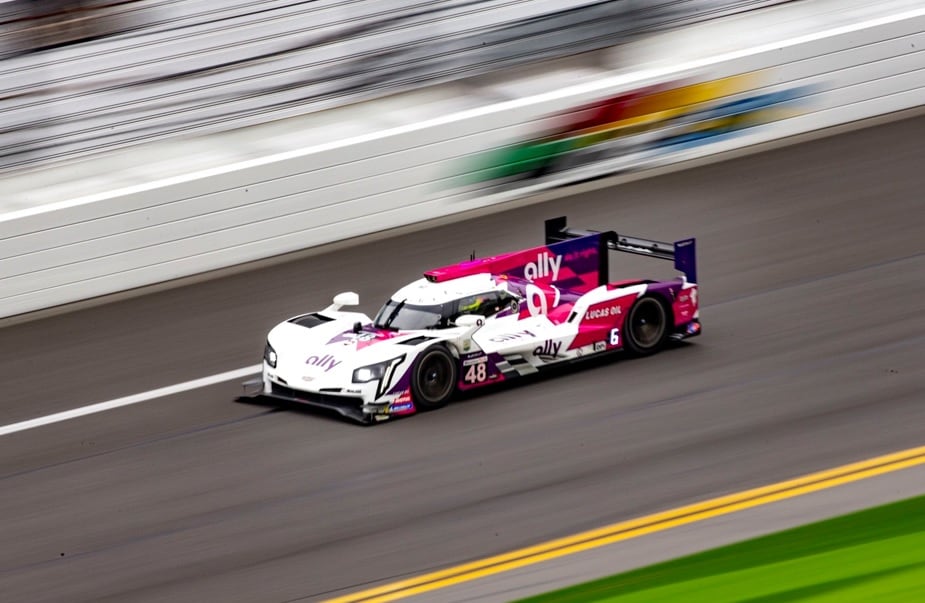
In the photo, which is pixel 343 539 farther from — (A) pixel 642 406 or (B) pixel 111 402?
(B) pixel 111 402

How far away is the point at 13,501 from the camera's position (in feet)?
31.3

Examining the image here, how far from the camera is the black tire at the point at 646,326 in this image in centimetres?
1101

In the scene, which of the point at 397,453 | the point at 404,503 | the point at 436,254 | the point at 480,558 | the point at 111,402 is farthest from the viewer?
the point at 436,254

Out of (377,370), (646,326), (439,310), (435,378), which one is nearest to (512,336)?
(439,310)

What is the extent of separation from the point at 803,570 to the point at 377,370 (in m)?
4.07

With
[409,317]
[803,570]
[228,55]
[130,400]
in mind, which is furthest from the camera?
[228,55]

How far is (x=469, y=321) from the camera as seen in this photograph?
1020cm

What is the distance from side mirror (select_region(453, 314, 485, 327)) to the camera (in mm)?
10195

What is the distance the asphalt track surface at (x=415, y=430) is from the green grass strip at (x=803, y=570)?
3.51 feet

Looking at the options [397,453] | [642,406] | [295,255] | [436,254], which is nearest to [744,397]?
[642,406]

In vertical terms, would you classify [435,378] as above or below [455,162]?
below

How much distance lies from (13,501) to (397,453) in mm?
2656

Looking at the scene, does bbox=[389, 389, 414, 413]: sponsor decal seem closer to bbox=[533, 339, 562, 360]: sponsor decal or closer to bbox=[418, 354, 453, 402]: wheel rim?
bbox=[418, 354, 453, 402]: wheel rim

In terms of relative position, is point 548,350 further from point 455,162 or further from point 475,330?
point 455,162
